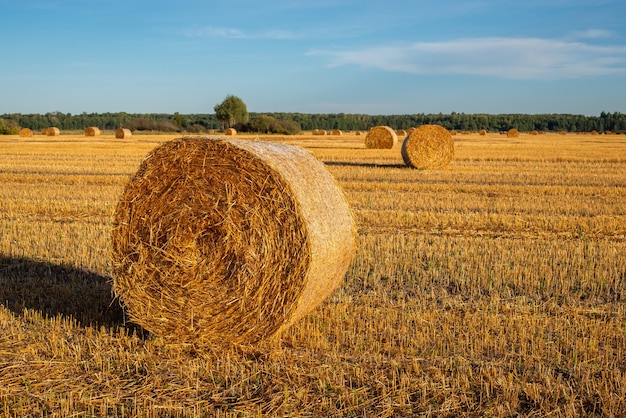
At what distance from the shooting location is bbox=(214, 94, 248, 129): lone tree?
72.2m

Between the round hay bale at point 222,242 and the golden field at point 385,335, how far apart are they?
295 millimetres

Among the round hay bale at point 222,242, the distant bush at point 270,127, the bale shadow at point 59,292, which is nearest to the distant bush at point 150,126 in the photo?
the distant bush at point 270,127

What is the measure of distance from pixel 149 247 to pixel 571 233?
707 cm

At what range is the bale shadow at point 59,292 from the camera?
6.48 metres

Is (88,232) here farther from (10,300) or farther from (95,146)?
(95,146)

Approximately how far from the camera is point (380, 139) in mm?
32531

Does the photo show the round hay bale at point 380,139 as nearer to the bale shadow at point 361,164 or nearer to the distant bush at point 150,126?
the bale shadow at point 361,164

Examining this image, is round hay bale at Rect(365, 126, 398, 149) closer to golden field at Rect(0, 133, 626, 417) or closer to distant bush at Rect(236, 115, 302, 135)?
golden field at Rect(0, 133, 626, 417)

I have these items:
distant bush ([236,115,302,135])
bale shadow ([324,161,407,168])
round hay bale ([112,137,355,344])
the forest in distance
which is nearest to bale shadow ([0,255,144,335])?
round hay bale ([112,137,355,344])

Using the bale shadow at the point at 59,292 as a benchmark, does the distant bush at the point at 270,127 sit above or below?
above

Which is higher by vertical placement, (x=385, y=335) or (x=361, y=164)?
(x=361, y=164)

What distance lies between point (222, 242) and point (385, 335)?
1.61m

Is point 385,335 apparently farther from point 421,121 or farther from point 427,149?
point 421,121

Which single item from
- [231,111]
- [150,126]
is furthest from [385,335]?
[231,111]
